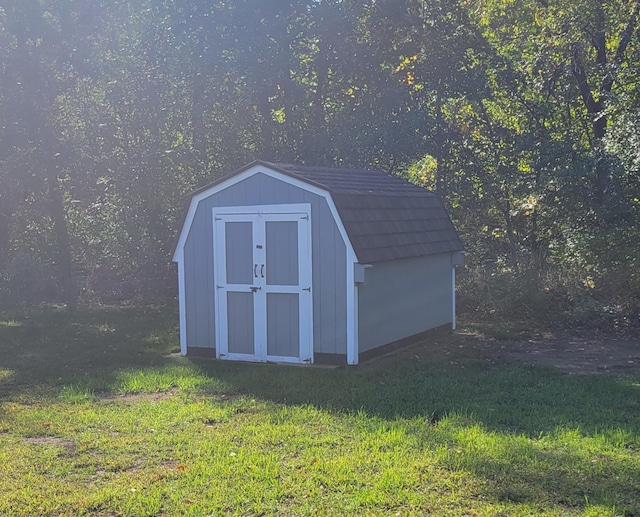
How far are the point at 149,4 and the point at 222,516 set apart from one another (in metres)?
14.5

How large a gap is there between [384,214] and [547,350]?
9.85 feet

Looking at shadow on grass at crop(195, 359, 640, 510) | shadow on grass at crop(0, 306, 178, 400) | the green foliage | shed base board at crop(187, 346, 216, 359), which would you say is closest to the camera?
shadow on grass at crop(195, 359, 640, 510)

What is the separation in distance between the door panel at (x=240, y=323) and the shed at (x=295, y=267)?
1 centimetres

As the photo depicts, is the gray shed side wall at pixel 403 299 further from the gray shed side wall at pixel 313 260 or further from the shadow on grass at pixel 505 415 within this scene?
the shadow on grass at pixel 505 415

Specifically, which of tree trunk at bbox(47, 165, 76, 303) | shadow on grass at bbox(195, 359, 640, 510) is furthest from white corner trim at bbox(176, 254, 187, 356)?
tree trunk at bbox(47, 165, 76, 303)

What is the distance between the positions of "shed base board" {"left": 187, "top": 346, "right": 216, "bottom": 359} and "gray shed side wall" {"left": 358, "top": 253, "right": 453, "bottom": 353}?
213 centimetres

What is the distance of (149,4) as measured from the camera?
53.4 ft

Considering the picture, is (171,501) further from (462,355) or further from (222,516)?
(462,355)

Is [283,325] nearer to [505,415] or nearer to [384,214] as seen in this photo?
[384,214]

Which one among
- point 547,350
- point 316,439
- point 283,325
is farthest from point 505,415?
point 547,350

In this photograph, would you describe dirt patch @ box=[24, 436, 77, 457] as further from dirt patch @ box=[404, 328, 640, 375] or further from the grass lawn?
dirt patch @ box=[404, 328, 640, 375]

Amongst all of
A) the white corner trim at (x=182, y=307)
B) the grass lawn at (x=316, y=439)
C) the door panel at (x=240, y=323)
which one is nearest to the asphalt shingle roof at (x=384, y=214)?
the grass lawn at (x=316, y=439)

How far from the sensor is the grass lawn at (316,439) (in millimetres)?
4398

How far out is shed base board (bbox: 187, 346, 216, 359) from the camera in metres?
9.64
